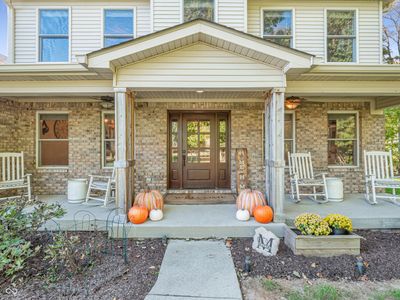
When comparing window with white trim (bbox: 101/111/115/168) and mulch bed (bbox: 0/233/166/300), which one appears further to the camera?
window with white trim (bbox: 101/111/115/168)

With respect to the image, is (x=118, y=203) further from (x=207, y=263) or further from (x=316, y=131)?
(x=316, y=131)

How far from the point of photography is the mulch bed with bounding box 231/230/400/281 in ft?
10.00

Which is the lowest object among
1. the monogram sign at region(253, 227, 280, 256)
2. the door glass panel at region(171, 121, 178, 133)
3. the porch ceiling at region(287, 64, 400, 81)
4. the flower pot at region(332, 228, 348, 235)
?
the monogram sign at region(253, 227, 280, 256)

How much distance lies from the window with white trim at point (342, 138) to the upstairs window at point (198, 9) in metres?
3.99

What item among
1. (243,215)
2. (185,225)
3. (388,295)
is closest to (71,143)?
(185,225)

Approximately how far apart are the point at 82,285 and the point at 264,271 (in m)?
2.10

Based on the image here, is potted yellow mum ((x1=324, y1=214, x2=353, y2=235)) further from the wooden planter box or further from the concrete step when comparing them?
the concrete step

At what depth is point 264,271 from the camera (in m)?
3.12

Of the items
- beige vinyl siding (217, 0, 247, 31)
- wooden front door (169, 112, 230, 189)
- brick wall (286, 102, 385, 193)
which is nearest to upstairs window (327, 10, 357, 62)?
brick wall (286, 102, 385, 193)

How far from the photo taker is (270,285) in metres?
2.80

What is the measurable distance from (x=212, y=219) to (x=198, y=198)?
4.98 ft

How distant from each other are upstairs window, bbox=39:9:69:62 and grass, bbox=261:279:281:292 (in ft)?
20.9

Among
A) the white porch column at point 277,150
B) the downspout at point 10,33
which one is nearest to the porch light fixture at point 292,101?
the white porch column at point 277,150

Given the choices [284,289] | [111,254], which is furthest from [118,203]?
[284,289]
